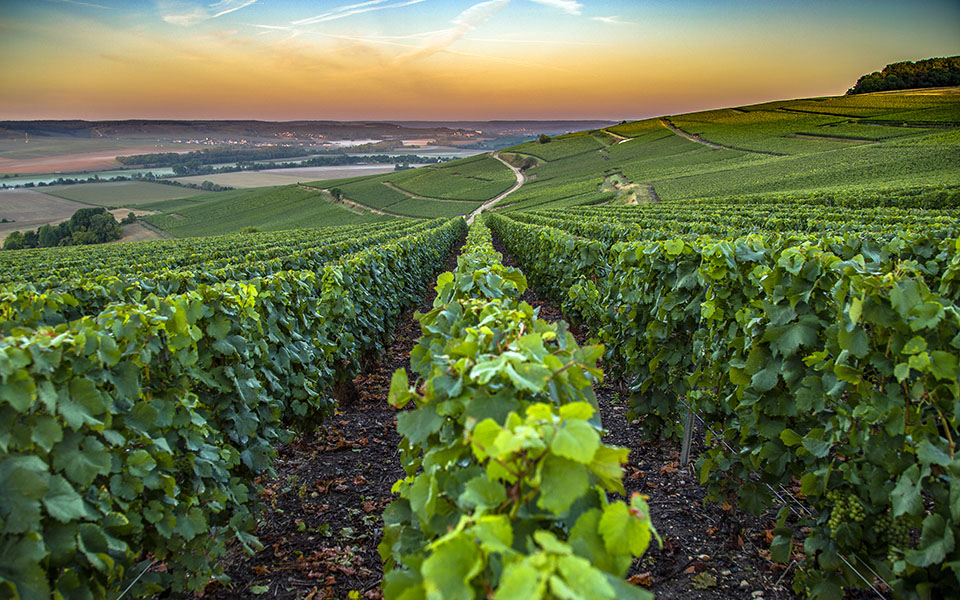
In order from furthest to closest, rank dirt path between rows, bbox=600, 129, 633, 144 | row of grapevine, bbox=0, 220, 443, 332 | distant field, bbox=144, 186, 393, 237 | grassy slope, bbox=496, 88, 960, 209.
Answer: dirt path between rows, bbox=600, 129, 633, 144 < distant field, bbox=144, 186, 393, 237 < grassy slope, bbox=496, 88, 960, 209 < row of grapevine, bbox=0, 220, 443, 332

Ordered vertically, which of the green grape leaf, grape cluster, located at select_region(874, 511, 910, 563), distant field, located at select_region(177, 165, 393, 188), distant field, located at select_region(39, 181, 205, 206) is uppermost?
distant field, located at select_region(177, 165, 393, 188)

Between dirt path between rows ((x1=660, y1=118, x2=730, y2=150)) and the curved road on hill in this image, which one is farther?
dirt path between rows ((x1=660, y1=118, x2=730, y2=150))

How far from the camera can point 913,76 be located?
385 feet

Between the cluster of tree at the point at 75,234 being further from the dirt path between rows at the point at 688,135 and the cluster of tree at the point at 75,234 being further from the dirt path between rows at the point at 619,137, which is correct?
the dirt path between rows at the point at 688,135

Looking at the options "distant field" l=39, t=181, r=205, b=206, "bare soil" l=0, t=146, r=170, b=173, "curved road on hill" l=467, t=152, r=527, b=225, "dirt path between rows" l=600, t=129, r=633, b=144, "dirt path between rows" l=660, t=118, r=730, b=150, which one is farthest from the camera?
"bare soil" l=0, t=146, r=170, b=173

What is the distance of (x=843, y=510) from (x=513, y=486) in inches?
99.7

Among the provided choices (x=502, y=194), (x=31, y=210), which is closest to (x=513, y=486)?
(x=502, y=194)

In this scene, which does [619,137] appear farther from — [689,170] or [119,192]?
[119,192]

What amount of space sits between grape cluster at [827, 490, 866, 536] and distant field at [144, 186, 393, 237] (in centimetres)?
6606

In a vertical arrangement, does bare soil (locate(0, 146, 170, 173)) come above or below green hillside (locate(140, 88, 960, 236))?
above

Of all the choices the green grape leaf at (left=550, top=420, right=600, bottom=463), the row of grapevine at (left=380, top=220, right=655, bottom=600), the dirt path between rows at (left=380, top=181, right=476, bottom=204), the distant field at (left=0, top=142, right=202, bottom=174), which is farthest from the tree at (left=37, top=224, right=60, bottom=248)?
the distant field at (left=0, top=142, right=202, bottom=174)

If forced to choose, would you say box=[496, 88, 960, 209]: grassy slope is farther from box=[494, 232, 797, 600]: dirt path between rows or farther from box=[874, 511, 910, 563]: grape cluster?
box=[874, 511, 910, 563]: grape cluster

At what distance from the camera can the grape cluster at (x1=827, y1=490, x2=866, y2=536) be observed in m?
2.84

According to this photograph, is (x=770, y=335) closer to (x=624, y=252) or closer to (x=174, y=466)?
(x=624, y=252)
